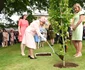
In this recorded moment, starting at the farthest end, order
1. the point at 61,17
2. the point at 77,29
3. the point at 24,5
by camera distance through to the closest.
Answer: the point at 24,5 → the point at 77,29 → the point at 61,17

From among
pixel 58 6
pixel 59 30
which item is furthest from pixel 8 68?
pixel 58 6

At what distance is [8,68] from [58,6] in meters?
2.64

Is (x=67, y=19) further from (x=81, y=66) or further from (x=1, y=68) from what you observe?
(x=1, y=68)

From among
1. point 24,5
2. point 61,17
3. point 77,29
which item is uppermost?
point 24,5

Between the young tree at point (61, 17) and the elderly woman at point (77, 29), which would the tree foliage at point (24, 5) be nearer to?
the elderly woman at point (77, 29)

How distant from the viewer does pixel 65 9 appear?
9.19 metres

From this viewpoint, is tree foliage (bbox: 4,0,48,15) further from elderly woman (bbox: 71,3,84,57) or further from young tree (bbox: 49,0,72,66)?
young tree (bbox: 49,0,72,66)

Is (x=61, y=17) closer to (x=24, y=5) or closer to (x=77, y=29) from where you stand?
(x=77, y=29)

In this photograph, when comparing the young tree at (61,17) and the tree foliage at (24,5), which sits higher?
the tree foliage at (24,5)

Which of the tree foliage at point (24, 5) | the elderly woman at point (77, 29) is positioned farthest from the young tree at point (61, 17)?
the tree foliage at point (24, 5)

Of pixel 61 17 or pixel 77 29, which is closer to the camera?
pixel 61 17

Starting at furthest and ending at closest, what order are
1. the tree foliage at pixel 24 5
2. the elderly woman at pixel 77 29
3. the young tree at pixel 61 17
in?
the tree foliage at pixel 24 5, the elderly woman at pixel 77 29, the young tree at pixel 61 17

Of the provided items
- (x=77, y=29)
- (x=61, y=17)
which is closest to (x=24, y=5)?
(x=77, y=29)

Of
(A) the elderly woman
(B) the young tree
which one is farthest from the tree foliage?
(B) the young tree
